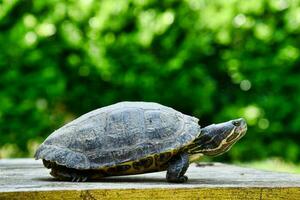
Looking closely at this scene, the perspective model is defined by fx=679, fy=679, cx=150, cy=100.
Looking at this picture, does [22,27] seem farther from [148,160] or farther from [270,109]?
[148,160]

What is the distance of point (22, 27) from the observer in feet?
21.4

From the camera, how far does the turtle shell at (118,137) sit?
2885 millimetres

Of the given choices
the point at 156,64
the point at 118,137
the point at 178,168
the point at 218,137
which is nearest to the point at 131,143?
the point at 118,137

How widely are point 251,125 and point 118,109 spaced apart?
434cm

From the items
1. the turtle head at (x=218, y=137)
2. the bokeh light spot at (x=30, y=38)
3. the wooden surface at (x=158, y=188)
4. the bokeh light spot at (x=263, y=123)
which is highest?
the bokeh light spot at (x=30, y=38)

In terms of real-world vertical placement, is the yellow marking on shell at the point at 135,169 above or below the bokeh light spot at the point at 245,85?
above

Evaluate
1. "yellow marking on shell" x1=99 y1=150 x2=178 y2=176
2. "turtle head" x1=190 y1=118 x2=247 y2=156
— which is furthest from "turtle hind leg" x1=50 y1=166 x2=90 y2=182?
"turtle head" x1=190 y1=118 x2=247 y2=156

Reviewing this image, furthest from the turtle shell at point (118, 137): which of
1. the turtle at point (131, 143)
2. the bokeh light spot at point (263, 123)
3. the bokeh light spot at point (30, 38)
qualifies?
the bokeh light spot at point (263, 123)

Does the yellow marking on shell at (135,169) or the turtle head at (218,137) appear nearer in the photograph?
the yellow marking on shell at (135,169)

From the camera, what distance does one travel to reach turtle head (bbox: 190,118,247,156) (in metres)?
3.03

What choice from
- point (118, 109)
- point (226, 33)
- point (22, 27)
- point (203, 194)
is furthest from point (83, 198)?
point (226, 33)

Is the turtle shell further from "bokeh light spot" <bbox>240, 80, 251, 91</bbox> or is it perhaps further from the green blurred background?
"bokeh light spot" <bbox>240, 80, 251, 91</bbox>

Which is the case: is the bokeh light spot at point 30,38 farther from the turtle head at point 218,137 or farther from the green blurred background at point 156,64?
the turtle head at point 218,137

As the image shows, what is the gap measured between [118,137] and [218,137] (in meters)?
0.46
